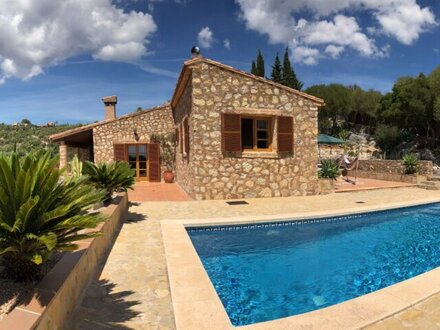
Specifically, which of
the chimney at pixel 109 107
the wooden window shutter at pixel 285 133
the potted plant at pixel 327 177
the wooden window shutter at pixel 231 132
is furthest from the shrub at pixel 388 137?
the wooden window shutter at pixel 231 132

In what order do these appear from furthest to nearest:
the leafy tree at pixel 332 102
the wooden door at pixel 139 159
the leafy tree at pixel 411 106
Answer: the leafy tree at pixel 332 102, the leafy tree at pixel 411 106, the wooden door at pixel 139 159

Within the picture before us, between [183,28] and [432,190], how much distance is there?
13371 mm

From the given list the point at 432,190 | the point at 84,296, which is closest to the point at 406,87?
the point at 432,190

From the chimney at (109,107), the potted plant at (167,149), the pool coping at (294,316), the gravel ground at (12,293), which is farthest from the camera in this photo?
the chimney at (109,107)

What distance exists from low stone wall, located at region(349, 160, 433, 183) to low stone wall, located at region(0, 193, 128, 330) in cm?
1522

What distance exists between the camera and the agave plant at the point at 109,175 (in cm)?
781

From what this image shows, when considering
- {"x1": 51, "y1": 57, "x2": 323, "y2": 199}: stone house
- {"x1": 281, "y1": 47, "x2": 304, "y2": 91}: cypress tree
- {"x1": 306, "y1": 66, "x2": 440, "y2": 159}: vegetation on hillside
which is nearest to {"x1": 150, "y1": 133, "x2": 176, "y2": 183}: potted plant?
{"x1": 51, "y1": 57, "x2": 323, "y2": 199}: stone house

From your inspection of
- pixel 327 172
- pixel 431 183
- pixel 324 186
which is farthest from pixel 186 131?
pixel 431 183

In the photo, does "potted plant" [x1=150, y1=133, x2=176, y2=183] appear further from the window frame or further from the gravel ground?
the gravel ground

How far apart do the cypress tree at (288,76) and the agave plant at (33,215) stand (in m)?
41.3

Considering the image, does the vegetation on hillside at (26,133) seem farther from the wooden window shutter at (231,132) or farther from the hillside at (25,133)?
the wooden window shutter at (231,132)

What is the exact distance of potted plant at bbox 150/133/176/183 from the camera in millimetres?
17125

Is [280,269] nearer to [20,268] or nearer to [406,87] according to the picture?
[20,268]

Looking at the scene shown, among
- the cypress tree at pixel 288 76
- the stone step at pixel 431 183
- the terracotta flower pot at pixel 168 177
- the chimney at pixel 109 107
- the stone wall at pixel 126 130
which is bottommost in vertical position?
the stone step at pixel 431 183
